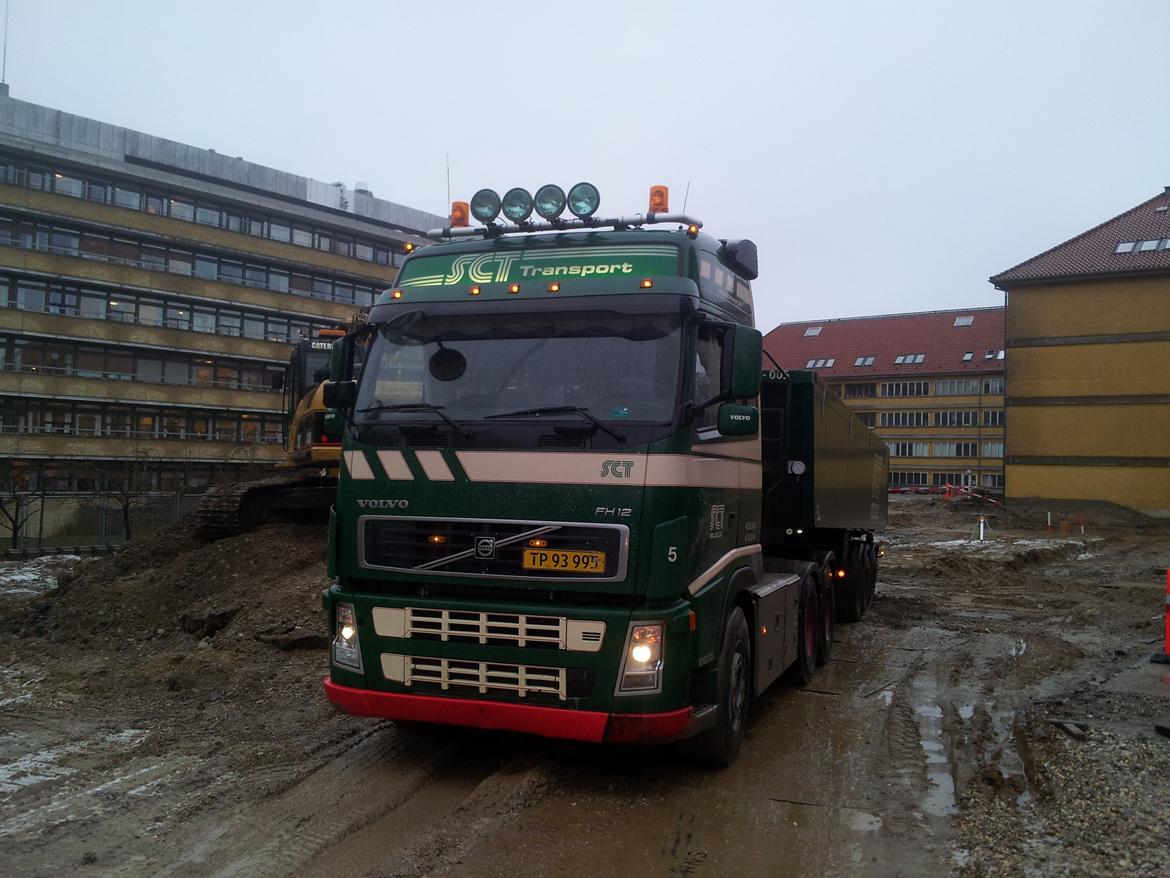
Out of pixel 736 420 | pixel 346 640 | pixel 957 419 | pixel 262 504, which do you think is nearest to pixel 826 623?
pixel 736 420

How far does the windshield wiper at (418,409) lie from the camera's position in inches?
234

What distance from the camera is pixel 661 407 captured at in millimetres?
5762

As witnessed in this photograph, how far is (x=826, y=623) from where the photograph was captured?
10523 mm

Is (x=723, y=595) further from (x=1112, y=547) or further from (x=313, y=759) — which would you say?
(x=1112, y=547)

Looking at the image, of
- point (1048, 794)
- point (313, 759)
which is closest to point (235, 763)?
point (313, 759)

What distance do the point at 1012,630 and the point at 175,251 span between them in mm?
45705

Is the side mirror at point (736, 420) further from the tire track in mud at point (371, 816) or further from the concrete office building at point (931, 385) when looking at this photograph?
the concrete office building at point (931, 385)

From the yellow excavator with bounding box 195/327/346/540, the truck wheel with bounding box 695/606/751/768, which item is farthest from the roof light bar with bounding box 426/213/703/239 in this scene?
the yellow excavator with bounding box 195/327/346/540

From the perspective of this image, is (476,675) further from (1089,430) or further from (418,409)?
(1089,430)

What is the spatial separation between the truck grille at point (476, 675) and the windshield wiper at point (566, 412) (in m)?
1.43

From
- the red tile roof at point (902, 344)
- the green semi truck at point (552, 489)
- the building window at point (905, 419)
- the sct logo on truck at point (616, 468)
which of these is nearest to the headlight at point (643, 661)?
the green semi truck at point (552, 489)

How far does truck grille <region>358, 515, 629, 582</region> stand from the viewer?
560 centimetres

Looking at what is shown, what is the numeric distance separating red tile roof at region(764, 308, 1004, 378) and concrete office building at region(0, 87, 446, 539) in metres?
34.0

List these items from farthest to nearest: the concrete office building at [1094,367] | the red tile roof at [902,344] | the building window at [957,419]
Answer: the red tile roof at [902,344] < the building window at [957,419] < the concrete office building at [1094,367]
